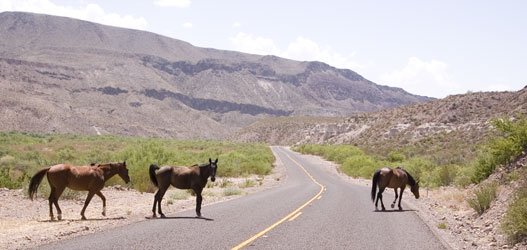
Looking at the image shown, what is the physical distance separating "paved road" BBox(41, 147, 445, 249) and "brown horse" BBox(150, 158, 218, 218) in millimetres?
883

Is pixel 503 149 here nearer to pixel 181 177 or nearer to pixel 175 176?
pixel 181 177

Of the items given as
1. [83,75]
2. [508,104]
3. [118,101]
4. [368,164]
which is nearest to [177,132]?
[118,101]

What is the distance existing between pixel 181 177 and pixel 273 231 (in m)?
3.83

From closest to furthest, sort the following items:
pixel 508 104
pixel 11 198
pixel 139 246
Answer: pixel 139 246 < pixel 11 198 < pixel 508 104

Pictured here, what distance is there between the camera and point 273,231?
11.9 m

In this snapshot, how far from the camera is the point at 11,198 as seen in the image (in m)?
16.6

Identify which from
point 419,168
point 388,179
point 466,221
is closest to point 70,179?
point 388,179

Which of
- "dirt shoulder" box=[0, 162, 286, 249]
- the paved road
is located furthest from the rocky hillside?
"dirt shoulder" box=[0, 162, 286, 249]

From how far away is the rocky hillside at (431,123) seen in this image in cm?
6606

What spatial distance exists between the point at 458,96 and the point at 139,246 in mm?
87693

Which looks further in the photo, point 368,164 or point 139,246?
point 368,164

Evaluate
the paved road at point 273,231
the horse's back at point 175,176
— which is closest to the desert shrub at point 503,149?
the paved road at point 273,231

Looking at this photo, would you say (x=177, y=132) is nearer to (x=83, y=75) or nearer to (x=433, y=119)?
(x=83, y=75)

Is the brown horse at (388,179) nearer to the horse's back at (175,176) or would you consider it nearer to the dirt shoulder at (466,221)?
the dirt shoulder at (466,221)
